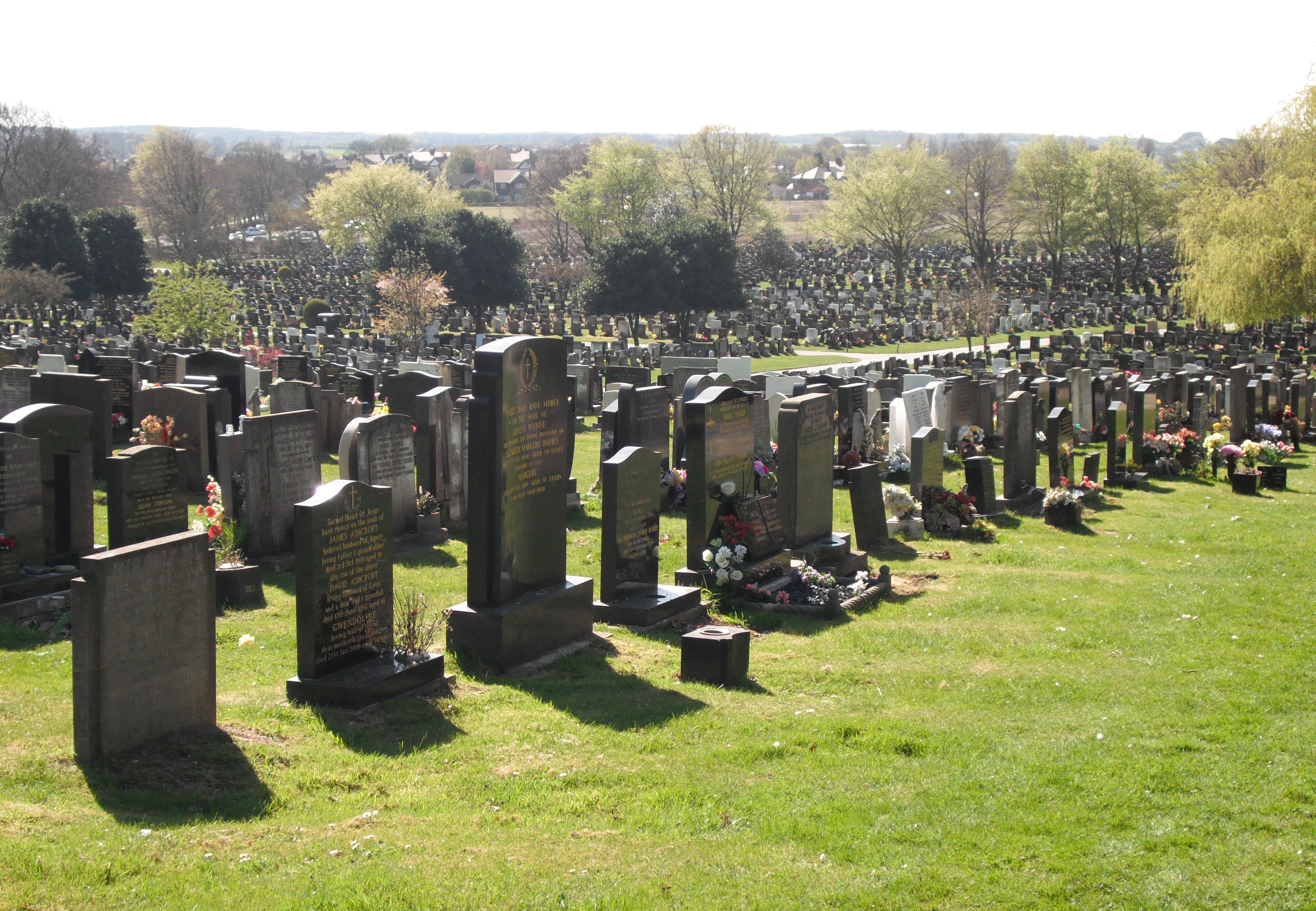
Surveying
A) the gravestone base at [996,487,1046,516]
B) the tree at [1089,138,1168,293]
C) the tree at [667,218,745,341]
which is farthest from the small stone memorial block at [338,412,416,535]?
the tree at [1089,138,1168,293]

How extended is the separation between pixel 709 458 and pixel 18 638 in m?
6.36

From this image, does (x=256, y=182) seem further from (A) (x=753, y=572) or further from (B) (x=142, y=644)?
(B) (x=142, y=644)

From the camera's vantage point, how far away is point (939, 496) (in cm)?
1463

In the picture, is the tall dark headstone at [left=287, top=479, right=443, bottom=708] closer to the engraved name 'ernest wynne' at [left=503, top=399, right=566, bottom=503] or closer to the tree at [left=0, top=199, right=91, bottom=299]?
the engraved name 'ernest wynne' at [left=503, top=399, right=566, bottom=503]

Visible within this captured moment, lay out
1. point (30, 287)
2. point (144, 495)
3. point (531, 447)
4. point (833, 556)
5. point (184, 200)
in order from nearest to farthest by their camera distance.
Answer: point (531, 447) → point (144, 495) → point (833, 556) → point (30, 287) → point (184, 200)

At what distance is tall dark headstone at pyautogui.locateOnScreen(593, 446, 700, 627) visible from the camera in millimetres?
9961

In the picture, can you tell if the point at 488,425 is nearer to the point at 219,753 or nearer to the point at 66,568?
the point at 219,753

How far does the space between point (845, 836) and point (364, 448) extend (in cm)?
823

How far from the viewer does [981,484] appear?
15.4m

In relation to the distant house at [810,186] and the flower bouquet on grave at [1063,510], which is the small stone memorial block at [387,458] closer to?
the flower bouquet on grave at [1063,510]

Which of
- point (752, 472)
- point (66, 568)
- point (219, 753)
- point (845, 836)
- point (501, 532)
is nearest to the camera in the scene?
point (845, 836)

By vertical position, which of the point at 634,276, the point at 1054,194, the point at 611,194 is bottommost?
the point at 634,276

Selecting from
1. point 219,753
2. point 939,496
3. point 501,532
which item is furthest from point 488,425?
point 939,496

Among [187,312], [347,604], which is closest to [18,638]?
[347,604]
